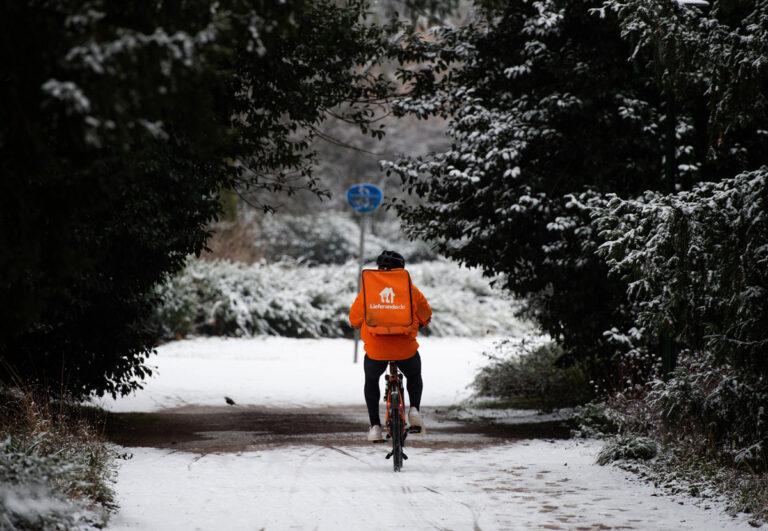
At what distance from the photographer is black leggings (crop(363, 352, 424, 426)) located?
9203mm

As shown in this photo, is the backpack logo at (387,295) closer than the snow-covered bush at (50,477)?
No

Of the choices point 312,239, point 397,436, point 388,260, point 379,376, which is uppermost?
point 312,239

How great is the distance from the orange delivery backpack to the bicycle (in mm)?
426

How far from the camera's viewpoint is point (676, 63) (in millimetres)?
8641

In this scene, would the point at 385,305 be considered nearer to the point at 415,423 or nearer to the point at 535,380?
the point at 415,423

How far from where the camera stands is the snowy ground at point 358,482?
6.64m

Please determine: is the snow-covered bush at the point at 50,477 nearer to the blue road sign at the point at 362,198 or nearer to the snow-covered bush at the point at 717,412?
the snow-covered bush at the point at 717,412

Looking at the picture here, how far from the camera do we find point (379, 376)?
915cm

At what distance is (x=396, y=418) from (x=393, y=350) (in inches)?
25.3

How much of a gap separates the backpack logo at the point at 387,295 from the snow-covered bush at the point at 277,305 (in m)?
12.4

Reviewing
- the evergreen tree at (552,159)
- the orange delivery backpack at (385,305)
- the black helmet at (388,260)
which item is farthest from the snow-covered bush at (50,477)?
the evergreen tree at (552,159)

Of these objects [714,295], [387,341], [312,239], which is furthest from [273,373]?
[312,239]

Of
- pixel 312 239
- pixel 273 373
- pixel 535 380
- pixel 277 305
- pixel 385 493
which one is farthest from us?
pixel 312 239

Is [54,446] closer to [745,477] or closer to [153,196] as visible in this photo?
[153,196]
